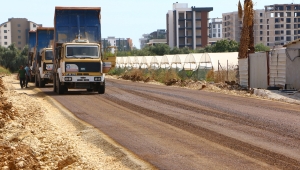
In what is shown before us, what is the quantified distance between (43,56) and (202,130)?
28.0 meters

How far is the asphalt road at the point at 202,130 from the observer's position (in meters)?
11.0

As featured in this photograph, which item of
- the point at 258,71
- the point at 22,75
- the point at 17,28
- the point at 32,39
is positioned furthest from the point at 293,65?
the point at 17,28

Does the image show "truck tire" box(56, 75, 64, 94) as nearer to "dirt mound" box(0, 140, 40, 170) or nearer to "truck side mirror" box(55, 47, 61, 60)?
"truck side mirror" box(55, 47, 61, 60)

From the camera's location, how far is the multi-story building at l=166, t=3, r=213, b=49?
552 ft

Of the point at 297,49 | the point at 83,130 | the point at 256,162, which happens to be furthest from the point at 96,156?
the point at 297,49

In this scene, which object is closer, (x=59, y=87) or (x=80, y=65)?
(x=80, y=65)

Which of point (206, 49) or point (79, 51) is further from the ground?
point (206, 49)

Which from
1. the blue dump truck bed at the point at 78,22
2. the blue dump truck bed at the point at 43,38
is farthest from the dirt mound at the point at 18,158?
the blue dump truck bed at the point at 43,38

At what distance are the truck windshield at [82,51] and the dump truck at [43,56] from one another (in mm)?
Answer: 10078

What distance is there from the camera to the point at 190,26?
559 feet

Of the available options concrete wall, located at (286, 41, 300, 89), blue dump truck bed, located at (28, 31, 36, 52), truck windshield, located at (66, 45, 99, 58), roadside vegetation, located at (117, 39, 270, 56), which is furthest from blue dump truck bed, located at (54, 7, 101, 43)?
roadside vegetation, located at (117, 39, 270, 56)

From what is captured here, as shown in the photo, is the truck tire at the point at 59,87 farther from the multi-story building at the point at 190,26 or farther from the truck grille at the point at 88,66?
the multi-story building at the point at 190,26

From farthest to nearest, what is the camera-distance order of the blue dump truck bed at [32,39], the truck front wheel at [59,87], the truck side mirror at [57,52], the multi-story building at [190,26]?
1. the multi-story building at [190,26]
2. the blue dump truck bed at [32,39]
3. the truck side mirror at [57,52]
4. the truck front wheel at [59,87]

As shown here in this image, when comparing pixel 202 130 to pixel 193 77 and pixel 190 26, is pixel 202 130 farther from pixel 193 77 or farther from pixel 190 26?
pixel 190 26
